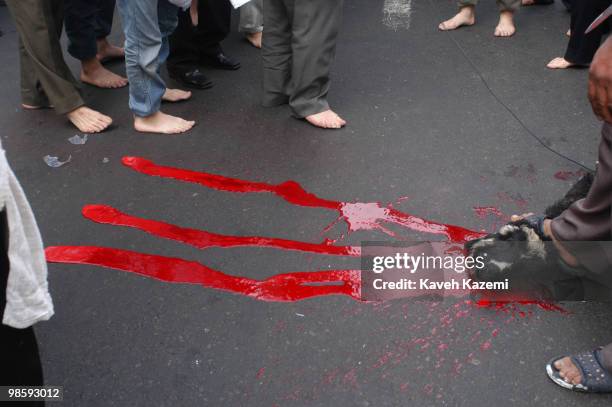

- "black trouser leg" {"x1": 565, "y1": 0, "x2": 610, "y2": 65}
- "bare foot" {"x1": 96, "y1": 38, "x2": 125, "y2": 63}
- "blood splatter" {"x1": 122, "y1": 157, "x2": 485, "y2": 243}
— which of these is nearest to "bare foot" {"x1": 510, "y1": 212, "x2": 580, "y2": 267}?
"blood splatter" {"x1": 122, "y1": 157, "x2": 485, "y2": 243}

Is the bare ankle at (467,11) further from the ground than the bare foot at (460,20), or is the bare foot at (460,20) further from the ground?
the bare ankle at (467,11)

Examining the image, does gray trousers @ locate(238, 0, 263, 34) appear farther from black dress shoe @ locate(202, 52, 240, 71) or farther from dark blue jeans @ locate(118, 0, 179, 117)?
dark blue jeans @ locate(118, 0, 179, 117)

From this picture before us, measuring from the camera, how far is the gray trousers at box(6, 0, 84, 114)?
2.63m

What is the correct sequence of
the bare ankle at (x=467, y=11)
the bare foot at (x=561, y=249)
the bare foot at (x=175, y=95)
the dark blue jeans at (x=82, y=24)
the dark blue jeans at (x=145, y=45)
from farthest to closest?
the bare ankle at (x=467, y=11), the bare foot at (x=175, y=95), the dark blue jeans at (x=82, y=24), the dark blue jeans at (x=145, y=45), the bare foot at (x=561, y=249)

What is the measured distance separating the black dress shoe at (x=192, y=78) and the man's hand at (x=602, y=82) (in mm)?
2409

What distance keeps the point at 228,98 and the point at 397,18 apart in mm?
1769

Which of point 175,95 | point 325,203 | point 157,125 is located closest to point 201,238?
point 325,203

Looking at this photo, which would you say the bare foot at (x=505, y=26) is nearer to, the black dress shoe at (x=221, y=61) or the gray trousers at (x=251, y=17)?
the gray trousers at (x=251, y=17)

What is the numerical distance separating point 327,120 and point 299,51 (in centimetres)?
39

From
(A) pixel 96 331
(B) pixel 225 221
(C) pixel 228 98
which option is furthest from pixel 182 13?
(A) pixel 96 331

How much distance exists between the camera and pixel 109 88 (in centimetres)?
339

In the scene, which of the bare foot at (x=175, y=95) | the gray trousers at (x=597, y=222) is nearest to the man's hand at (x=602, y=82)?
the gray trousers at (x=597, y=222)

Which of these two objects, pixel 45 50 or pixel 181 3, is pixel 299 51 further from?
pixel 45 50

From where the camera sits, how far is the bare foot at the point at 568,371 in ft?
5.17
